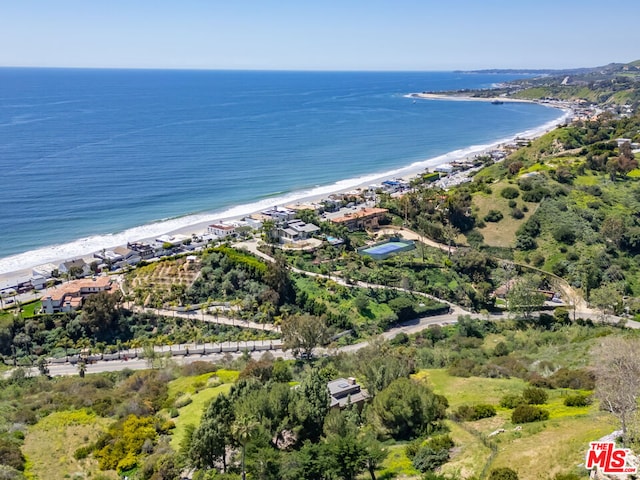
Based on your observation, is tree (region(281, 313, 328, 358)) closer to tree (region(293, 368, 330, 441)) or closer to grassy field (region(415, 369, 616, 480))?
tree (region(293, 368, 330, 441))

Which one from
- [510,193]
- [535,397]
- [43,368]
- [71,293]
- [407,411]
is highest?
[510,193]

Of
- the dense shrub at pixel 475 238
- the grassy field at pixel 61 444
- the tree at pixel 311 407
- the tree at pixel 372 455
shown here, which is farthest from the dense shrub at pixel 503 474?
the dense shrub at pixel 475 238

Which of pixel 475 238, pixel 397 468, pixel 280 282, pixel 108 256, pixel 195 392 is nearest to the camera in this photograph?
pixel 397 468

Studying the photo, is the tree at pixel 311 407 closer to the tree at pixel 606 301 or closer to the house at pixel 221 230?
the tree at pixel 606 301

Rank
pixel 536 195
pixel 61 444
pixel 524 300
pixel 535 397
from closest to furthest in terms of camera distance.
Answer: pixel 535 397 < pixel 61 444 < pixel 524 300 < pixel 536 195

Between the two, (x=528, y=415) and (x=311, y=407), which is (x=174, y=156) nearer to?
(x=311, y=407)

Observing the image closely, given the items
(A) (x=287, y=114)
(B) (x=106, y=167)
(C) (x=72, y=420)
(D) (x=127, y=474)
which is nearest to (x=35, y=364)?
(C) (x=72, y=420)

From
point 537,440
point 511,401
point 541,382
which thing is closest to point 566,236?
point 541,382
